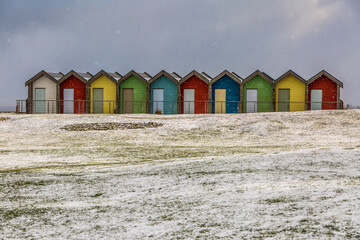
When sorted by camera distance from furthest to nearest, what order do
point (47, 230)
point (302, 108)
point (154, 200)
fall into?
point (302, 108)
point (154, 200)
point (47, 230)

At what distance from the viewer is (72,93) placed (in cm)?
4119

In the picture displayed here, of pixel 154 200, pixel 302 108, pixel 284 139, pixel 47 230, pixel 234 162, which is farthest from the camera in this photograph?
pixel 302 108

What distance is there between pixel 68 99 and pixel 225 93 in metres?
14.9

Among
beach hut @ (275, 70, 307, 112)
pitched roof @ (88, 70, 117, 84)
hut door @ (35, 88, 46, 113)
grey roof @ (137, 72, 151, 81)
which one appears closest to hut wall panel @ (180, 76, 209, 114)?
grey roof @ (137, 72, 151, 81)

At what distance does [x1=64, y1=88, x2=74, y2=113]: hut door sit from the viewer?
4119cm

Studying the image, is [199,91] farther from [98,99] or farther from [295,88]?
[98,99]

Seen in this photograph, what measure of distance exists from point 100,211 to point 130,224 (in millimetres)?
1050

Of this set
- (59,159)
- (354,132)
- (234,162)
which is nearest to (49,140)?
(59,159)

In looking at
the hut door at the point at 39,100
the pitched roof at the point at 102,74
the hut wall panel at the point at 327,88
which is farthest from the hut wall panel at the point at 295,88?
the hut door at the point at 39,100

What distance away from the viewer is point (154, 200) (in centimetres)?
723

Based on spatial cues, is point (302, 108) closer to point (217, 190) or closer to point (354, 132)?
point (354, 132)

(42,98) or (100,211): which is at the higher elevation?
(42,98)

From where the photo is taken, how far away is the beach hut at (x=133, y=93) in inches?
1569

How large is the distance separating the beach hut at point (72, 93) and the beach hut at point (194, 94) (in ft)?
30.4
